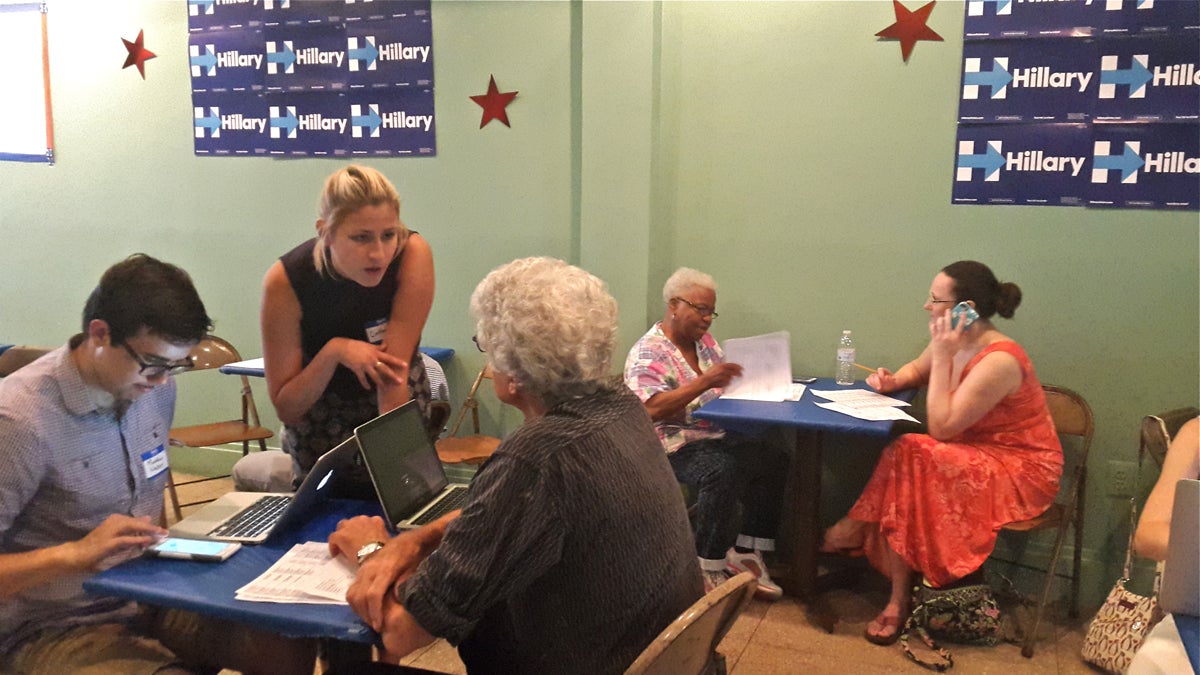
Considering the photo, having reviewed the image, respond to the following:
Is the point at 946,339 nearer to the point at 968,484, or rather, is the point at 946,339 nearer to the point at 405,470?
the point at 968,484

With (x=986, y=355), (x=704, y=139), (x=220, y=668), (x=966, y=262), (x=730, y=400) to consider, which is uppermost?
(x=704, y=139)

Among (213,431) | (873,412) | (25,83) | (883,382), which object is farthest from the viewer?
(25,83)

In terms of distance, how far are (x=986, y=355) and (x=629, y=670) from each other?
2.18 meters

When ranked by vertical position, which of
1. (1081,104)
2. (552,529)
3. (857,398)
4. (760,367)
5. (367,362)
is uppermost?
(1081,104)

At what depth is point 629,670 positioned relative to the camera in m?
1.28

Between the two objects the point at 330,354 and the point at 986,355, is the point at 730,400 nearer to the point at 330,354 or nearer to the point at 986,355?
the point at 986,355

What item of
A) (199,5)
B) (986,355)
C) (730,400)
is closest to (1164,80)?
(986,355)

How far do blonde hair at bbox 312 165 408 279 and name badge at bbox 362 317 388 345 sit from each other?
218mm

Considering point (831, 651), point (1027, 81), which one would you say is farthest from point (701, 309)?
point (1027, 81)

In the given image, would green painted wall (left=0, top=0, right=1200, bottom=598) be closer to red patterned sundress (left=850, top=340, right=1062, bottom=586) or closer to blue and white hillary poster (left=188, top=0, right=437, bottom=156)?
blue and white hillary poster (left=188, top=0, right=437, bottom=156)

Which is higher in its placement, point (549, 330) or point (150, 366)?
point (549, 330)

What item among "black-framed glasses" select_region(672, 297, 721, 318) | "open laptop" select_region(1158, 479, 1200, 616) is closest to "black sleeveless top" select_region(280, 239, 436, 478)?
"black-framed glasses" select_region(672, 297, 721, 318)

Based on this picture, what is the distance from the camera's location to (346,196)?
2033mm

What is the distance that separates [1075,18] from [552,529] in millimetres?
2998
